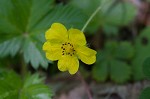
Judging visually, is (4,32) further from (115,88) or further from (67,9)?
(115,88)

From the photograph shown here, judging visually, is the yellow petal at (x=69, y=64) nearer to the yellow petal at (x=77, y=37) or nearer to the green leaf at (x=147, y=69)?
the yellow petal at (x=77, y=37)

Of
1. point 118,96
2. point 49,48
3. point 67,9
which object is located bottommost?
point 118,96

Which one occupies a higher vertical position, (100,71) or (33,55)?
(33,55)

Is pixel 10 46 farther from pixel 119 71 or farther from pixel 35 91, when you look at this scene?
pixel 119 71

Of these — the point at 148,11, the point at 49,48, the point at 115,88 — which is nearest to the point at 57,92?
the point at 115,88

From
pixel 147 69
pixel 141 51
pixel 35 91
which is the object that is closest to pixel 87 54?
pixel 147 69

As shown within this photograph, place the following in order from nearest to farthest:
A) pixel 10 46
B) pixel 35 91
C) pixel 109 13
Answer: pixel 35 91
pixel 10 46
pixel 109 13

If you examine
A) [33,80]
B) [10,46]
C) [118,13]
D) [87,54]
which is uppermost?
[118,13]
